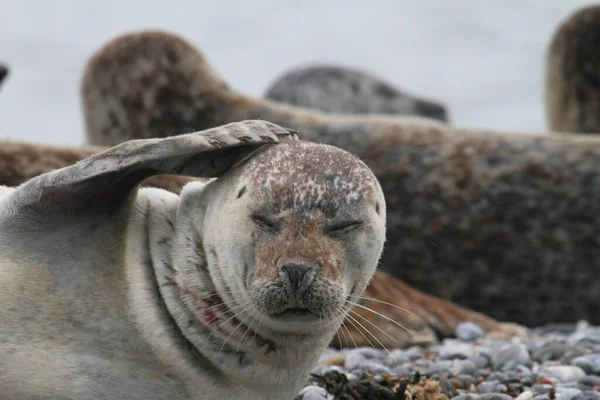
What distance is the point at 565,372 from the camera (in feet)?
15.0

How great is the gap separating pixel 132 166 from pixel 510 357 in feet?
8.92

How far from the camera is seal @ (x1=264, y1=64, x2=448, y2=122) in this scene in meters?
20.3

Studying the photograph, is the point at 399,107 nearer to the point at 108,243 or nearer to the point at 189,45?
the point at 189,45

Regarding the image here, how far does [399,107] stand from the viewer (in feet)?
69.6

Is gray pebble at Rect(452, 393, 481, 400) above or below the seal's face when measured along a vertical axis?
below

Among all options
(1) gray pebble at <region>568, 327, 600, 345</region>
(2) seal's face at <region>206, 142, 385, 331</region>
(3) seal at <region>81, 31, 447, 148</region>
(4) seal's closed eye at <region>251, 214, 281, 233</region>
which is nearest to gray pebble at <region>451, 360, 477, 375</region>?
(1) gray pebble at <region>568, 327, 600, 345</region>

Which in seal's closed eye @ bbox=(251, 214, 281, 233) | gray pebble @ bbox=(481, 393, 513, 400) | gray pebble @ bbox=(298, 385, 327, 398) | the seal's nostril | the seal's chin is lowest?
gray pebble @ bbox=(298, 385, 327, 398)

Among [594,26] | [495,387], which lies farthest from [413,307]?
[594,26]

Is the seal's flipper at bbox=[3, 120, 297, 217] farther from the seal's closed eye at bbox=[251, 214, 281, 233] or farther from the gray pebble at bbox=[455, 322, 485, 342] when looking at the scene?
the gray pebble at bbox=[455, 322, 485, 342]

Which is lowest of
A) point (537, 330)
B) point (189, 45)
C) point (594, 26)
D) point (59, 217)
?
point (537, 330)

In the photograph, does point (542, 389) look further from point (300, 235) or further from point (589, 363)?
point (300, 235)

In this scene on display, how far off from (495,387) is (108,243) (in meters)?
2.08

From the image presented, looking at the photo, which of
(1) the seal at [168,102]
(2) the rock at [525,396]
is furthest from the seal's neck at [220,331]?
(1) the seal at [168,102]

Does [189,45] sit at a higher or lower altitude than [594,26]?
lower
